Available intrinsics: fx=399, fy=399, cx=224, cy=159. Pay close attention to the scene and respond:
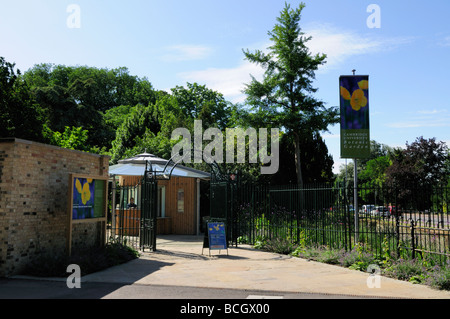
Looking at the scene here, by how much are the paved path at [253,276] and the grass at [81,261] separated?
277 millimetres

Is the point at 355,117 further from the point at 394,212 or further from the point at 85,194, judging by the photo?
the point at 85,194

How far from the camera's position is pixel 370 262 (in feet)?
34.2

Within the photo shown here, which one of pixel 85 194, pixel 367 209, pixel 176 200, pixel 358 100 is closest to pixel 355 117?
pixel 358 100

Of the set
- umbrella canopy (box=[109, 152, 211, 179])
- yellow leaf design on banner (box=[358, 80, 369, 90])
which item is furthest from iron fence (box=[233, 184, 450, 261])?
umbrella canopy (box=[109, 152, 211, 179])

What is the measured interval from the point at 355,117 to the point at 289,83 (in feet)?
45.2

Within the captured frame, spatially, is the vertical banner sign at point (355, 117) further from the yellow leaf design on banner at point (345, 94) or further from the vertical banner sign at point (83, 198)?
the vertical banner sign at point (83, 198)

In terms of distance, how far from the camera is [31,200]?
947cm

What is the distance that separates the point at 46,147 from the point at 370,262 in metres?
8.80

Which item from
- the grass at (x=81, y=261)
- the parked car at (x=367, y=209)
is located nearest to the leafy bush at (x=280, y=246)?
the parked car at (x=367, y=209)

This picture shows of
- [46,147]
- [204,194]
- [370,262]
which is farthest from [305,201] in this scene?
[204,194]

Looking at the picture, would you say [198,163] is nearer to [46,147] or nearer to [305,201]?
[305,201]

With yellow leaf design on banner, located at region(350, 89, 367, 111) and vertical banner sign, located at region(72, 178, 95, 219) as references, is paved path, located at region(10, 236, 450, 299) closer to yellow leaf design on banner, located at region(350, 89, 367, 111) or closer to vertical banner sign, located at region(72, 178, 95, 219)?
vertical banner sign, located at region(72, 178, 95, 219)

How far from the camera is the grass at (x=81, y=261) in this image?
29.9 feet

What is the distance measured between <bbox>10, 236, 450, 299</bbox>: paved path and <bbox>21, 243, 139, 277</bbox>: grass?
10.9 inches
